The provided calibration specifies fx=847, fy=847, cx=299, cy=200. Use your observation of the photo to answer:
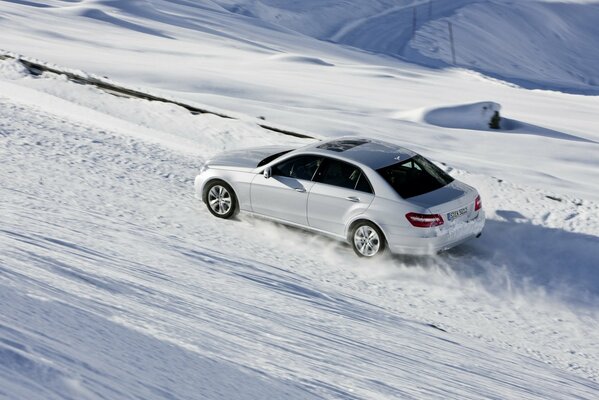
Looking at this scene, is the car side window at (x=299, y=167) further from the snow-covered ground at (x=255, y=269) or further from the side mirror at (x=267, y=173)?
the snow-covered ground at (x=255, y=269)

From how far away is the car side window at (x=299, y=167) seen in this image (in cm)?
1029

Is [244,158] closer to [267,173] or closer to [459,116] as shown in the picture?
[267,173]

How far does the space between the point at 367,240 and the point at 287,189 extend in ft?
4.00

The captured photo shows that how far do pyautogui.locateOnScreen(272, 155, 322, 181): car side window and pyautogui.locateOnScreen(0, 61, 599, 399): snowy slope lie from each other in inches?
31.1

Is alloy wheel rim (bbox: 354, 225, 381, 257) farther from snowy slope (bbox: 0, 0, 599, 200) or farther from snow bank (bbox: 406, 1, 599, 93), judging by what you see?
snow bank (bbox: 406, 1, 599, 93)

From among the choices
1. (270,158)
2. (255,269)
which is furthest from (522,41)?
(255,269)

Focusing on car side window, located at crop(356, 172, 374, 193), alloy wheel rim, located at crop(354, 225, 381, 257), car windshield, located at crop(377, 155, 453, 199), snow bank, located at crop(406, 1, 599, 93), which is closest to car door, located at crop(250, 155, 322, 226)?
car side window, located at crop(356, 172, 374, 193)

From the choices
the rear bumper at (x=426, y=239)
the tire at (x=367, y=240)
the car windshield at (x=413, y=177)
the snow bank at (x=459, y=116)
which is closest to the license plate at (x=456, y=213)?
the rear bumper at (x=426, y=239)

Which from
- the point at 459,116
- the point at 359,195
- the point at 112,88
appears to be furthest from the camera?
the point at 459,116

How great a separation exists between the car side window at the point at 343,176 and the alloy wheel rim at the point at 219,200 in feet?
4.64

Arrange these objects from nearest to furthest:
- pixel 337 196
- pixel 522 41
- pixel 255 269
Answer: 1. pixel 255 269
2. pixel 337 196
3. pixel 522 41

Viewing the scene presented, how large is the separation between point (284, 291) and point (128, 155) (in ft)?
18.0

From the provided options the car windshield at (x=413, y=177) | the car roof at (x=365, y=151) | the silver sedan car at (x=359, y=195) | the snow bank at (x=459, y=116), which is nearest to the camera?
the silver sedan car at (x=359, y=195)

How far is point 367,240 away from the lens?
9.88 metres
